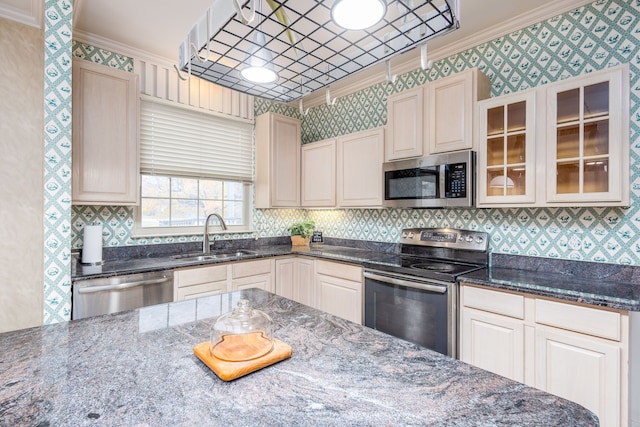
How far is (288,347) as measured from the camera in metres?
0.93

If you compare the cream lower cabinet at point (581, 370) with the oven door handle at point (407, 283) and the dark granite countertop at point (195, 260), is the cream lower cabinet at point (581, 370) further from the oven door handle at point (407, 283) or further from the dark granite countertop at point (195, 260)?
the dark granite countertop at point (195, 260)

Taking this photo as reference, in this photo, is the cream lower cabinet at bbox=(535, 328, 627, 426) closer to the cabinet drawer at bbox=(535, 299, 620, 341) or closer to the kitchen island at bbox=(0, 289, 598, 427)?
the cabinet drawer at bbox=(535, 299, 620, 341)

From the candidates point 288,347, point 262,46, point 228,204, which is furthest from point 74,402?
point 228,204

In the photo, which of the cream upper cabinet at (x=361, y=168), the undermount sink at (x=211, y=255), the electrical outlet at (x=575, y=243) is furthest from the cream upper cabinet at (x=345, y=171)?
the electrical outlet at (x=575, y=243)

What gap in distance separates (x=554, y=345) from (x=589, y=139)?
47.4 inches

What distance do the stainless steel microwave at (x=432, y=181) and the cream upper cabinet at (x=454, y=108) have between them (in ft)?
0.34

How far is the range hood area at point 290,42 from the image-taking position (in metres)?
0.83

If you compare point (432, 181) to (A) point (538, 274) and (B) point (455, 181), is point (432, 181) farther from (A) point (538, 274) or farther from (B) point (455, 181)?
(A) point (538, 274)

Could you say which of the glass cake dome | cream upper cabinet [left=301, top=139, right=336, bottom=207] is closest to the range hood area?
the glass cake dome

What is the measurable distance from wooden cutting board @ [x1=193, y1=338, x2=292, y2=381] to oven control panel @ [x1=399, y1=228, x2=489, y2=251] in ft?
6.90

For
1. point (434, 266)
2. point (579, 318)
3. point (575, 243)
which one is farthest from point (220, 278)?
point (575, 243)

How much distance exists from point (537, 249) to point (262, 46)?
2318 millimetres

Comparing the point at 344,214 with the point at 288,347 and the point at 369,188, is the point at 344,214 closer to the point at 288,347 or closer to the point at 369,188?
the point at 369,188

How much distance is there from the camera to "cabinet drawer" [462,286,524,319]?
1845 mm
